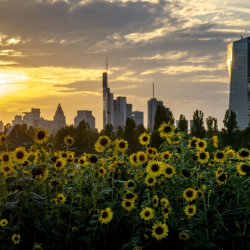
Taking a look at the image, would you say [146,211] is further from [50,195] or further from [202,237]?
[50,195]

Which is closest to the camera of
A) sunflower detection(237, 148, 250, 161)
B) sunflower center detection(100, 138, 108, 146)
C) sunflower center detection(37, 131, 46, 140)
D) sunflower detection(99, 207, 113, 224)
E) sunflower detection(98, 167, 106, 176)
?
sunflower detection(99, 207, 113, 224)

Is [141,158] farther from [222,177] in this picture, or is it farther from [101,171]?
[222,177]

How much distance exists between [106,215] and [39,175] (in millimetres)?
766

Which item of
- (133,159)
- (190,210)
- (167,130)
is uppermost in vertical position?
(167,130)

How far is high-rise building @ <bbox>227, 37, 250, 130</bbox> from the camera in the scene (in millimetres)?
111812

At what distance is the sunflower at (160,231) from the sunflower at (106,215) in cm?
40

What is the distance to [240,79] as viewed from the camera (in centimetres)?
11262

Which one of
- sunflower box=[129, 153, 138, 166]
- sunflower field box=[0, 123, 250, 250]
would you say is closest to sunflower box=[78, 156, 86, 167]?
sunflower field box=[0, 123, 250, 250]

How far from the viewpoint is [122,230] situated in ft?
9.40

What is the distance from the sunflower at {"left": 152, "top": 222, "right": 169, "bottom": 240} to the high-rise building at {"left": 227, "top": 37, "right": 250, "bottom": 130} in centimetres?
11696

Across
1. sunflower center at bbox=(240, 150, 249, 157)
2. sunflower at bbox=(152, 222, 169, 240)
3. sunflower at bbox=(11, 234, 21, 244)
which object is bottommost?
sunflower at bbox=(11, 234, 21, 244)

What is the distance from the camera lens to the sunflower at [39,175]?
110 inches

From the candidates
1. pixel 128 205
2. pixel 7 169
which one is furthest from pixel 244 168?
pixel 7 169

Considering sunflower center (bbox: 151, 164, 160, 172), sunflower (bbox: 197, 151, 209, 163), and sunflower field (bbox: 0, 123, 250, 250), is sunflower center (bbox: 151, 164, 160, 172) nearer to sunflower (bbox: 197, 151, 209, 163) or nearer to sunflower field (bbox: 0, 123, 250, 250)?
sunflower field (bbox: 0, 123, 250, 250)
